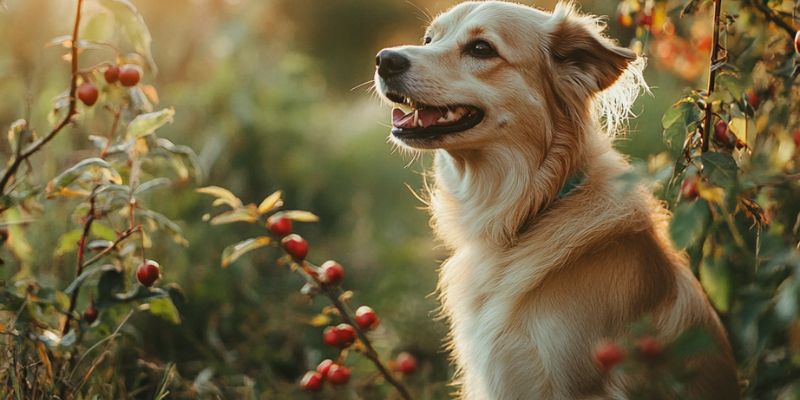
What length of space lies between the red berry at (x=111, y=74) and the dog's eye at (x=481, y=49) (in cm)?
126

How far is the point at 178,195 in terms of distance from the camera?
508cm

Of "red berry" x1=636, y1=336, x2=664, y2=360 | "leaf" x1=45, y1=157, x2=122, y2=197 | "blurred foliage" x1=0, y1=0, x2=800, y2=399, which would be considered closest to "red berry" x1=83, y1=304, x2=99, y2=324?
"blurred foliage" x1=0, y1=0, x2=800, y2=399

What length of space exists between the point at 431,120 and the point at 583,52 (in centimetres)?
62

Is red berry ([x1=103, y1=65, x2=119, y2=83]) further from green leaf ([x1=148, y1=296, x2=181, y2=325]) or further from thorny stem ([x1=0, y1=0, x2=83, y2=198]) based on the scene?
green leaf ([x1=148, y1=296, x2=181, y2=325])

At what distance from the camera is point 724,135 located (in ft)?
7.75

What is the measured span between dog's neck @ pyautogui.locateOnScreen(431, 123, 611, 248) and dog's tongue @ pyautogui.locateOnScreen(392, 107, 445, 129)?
179mm

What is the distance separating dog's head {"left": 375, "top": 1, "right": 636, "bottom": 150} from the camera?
2871mm

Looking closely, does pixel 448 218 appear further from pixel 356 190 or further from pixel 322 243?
pixel 356 190

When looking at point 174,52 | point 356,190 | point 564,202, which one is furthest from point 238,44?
point 564,202

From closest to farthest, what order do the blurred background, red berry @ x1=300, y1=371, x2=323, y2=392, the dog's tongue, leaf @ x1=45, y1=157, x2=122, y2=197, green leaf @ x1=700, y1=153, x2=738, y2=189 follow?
green leaf @ x1=700, y1=153, x2=738, y2=189 → leaf @ x1=45, y1=157, x2=122, y2=197 → red berry @ x1=300, y1=371, x2=323, y2=392 → the dog's tongue → the blurred background

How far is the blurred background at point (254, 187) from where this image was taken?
4.10 metres

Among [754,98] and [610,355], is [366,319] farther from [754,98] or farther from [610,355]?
[754,98]

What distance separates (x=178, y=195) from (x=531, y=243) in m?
3.03

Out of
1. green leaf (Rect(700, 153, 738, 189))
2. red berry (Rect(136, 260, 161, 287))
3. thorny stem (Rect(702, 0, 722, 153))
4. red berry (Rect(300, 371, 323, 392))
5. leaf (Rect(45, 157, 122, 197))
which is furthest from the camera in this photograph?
red berry (Rect(300, 371, 323, 392))
